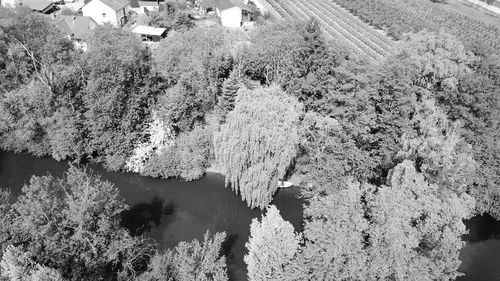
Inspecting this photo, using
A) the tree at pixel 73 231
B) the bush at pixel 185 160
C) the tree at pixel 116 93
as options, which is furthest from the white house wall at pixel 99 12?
the tree at pixel 73 231

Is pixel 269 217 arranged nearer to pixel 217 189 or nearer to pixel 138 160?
pixel 217 189

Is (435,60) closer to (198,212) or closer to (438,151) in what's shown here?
(438,151)

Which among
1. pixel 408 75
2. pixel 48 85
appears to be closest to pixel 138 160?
pixel 48 85

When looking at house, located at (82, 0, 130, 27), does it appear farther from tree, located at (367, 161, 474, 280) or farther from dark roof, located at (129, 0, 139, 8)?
tree, located at (367, 161, 474, 280)

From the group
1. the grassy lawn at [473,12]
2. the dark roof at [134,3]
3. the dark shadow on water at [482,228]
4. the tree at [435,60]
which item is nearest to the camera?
the dark shadow on water at [482,228]

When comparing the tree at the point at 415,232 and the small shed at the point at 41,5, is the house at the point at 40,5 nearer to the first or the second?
the small shed at the point at 41,5

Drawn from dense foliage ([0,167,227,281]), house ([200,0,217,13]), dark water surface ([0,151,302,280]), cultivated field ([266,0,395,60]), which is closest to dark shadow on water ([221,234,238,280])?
dark water surface ([0,151,302,280])

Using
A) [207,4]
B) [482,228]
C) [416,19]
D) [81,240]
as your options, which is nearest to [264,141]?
[81,240]
